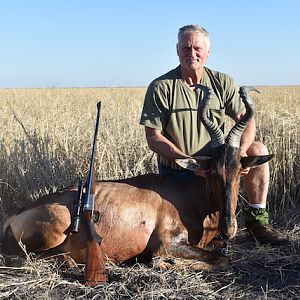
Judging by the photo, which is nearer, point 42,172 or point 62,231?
point 62,231

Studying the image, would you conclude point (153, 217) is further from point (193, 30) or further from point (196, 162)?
point (193, 30)

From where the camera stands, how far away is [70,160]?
→ 752 cm

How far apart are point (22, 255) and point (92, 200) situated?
1.00m

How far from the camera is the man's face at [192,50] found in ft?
20.7

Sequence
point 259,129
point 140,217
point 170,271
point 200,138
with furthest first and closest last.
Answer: point 259,129 → point 200,138 → point 140,217 → point 170,271

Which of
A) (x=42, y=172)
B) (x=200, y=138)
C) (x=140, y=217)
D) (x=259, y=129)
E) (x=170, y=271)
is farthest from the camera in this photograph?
(x=259, y=129)

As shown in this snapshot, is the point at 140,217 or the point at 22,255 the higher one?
the point at 140,217

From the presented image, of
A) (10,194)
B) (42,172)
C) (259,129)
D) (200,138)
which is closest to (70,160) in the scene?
(42,172)

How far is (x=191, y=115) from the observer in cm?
636

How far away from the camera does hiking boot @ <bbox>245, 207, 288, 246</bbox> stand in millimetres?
5805

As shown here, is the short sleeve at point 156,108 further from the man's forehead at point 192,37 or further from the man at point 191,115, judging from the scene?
the man's forehead at point 192,37

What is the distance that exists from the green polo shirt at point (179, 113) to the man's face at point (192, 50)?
0.84 ft

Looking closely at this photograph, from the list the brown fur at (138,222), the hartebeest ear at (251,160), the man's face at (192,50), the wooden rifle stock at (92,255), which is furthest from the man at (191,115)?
the wooden rifle stock at (92,255)

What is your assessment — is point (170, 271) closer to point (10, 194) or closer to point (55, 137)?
point (10, 194)
